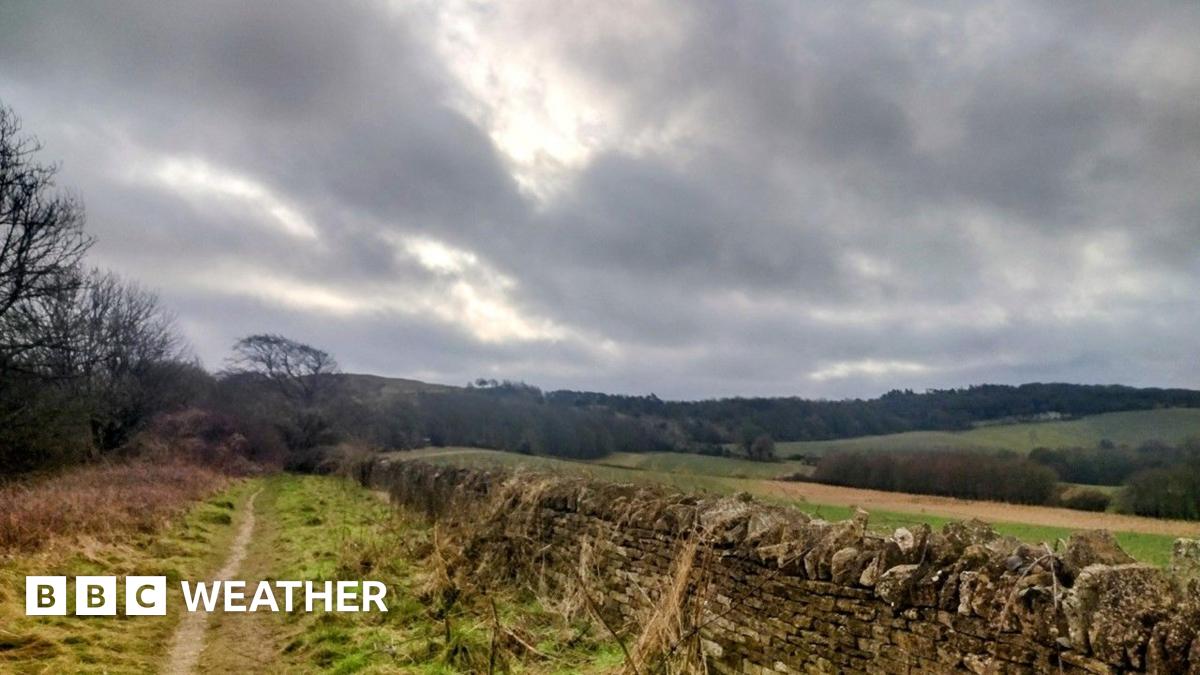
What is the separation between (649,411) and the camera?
66000mm

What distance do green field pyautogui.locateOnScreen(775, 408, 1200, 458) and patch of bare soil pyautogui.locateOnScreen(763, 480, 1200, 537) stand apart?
9466mm

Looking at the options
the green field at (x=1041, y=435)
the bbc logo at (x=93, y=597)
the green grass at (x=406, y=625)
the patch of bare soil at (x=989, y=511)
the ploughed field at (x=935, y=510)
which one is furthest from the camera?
the green field at (x=1041, y=435)

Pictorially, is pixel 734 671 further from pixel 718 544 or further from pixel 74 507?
pixel 74 507

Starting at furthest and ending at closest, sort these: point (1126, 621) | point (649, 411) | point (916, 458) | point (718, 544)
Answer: point (649, 411) < point (916, 458) < point (718, 544) < point (1126, 621)

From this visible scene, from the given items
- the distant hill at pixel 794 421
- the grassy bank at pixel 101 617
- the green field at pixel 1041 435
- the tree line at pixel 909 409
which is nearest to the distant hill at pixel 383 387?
the distant hill at pixel 794 421

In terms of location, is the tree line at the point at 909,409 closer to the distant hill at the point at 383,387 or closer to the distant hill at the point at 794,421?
the distant hill at the point at 794,421

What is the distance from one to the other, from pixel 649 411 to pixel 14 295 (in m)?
51.4

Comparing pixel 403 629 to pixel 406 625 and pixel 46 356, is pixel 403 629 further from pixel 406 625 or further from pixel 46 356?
pixel 46 356

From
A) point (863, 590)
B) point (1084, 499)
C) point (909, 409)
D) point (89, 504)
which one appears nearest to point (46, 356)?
point (89, 504)

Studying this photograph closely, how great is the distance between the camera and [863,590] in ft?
17.6

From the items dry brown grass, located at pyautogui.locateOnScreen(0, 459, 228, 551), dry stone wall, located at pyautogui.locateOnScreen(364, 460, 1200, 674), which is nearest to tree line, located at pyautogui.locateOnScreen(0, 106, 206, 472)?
dry brown grass, located at pyautogui.locateOnScreen(0, 459, 228, 551)

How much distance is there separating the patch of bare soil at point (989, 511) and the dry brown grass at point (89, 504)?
1570cm

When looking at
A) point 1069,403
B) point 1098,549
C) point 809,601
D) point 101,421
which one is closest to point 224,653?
point 809,601

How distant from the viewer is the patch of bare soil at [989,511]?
78.1 feet
